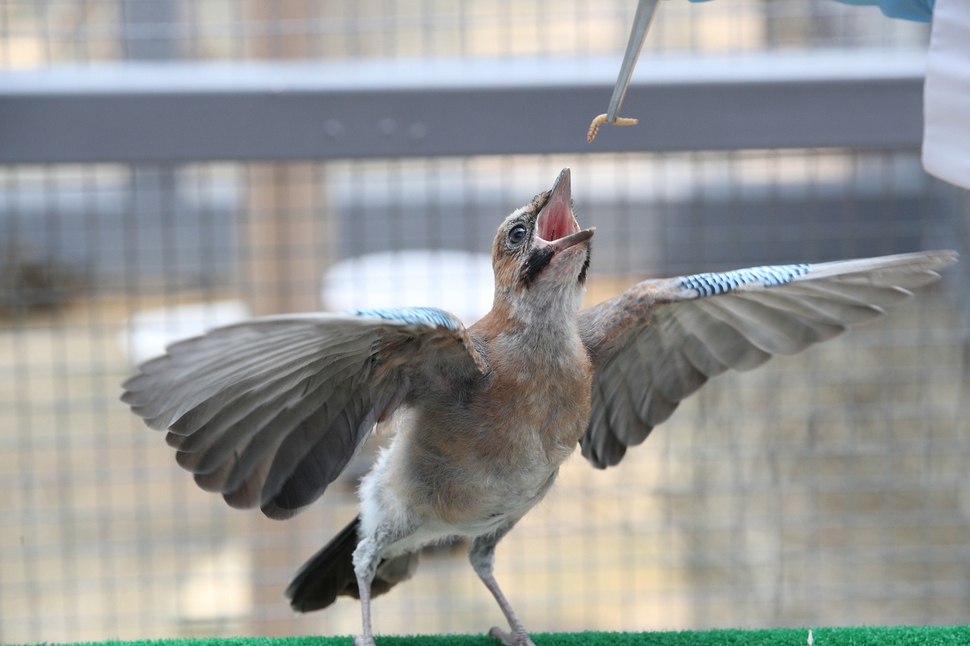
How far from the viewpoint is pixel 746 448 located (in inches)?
125

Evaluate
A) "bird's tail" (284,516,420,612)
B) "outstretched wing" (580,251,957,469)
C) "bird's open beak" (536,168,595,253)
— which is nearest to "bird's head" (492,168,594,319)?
"bird's open beak" (536,168,595,253)

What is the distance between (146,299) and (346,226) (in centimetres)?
75

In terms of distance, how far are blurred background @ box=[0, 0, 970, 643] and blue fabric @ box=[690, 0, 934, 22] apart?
37.8 inches

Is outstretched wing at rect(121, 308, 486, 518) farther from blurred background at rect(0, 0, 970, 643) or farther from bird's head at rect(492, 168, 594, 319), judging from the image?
blurred background at rect(0, 0, 970, 643)

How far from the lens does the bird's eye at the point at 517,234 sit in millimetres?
1491

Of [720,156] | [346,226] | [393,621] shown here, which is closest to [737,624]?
[393,621]

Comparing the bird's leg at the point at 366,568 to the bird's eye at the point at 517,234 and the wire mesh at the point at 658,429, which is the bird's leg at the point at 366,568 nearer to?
the bird's eye at the point at 517,234

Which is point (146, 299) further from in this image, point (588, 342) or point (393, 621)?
point (588, 342)

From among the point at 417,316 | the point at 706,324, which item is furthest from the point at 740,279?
the point at 417,316

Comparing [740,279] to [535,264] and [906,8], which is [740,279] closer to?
[535,264]

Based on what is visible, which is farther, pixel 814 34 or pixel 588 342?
pixel 814 34

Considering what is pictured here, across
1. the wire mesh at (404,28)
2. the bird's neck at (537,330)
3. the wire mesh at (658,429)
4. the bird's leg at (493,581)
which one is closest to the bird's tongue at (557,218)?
the bird's neck at (537,330)

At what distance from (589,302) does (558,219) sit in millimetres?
1931

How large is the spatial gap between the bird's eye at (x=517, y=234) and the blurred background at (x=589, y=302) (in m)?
1.22
